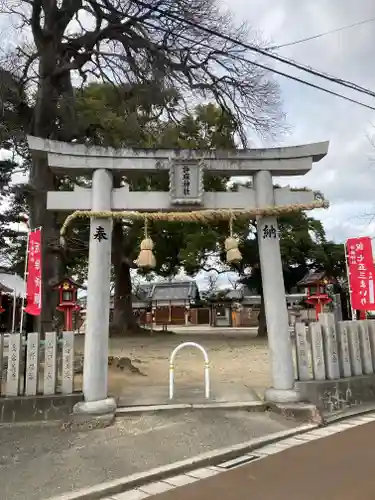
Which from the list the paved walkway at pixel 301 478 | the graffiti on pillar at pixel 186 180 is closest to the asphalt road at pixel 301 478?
the paved walkway at pixel 301 478

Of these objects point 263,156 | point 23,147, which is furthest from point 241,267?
point 263,156

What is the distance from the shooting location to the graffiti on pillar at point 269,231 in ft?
25.0

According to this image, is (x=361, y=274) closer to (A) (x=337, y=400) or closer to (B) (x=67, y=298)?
(A) (x=337, y=400)

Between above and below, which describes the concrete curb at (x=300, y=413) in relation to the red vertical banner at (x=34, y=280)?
below

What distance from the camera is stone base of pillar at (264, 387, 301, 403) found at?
710cm

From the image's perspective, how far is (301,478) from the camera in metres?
4.74

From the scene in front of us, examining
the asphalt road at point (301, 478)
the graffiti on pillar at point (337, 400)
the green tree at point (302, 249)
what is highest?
the green tree at point (302, 249)

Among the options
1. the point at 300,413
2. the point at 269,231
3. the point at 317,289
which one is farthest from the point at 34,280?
the point at 317,289

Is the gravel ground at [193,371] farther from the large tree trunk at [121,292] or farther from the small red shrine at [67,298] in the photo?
the large tree trunk at [121,292]

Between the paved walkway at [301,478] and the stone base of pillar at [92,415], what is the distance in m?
2.06

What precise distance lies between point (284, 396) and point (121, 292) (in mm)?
→ 21208

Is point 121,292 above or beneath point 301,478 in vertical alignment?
above

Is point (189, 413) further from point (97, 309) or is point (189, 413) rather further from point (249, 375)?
point (249, 375)

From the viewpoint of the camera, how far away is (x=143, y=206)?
24.5ft
